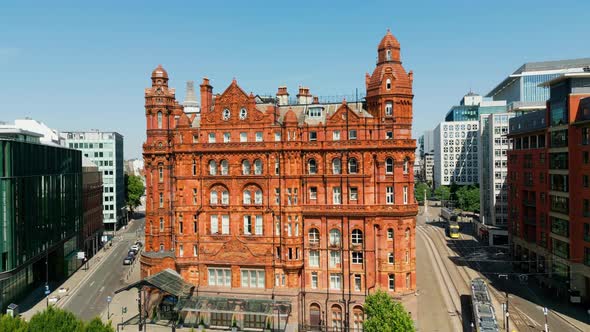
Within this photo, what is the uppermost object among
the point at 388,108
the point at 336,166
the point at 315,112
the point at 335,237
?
the point at 315,112

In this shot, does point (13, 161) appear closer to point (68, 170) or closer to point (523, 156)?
point (68, 170)

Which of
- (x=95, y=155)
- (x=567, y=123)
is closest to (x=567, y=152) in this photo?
(x=567, y=123)

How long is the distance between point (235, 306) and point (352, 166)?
1000 inches

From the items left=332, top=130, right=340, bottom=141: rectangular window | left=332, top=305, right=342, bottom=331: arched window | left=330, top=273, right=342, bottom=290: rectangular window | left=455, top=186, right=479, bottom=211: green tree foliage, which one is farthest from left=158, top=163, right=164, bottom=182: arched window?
left=455, top=186, right=479, bottom=211: green tree foliage

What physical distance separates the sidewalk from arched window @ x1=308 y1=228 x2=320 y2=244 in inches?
1486

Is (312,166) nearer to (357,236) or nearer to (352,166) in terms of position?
(352,166)

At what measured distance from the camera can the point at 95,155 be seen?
487 ft

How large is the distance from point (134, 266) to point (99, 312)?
100ft

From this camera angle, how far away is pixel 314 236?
6600cm

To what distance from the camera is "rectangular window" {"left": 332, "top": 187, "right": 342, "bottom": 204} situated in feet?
215

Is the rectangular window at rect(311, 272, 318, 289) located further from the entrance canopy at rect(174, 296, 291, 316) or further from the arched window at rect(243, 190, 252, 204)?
the arched window at rect(243, 190, 252, 204)

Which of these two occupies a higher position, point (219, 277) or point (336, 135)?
point (336, 135)

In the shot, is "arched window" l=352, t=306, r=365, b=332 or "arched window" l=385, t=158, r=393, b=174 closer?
"arched window" l=352, t=306, r=365, b=332

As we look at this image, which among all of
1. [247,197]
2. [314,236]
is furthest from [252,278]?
[247,197]
